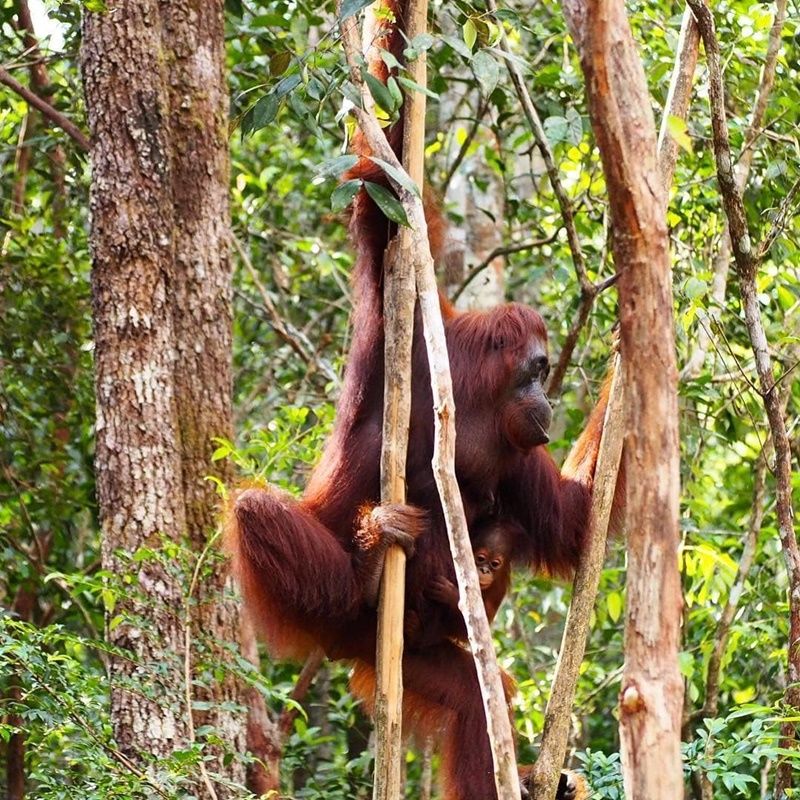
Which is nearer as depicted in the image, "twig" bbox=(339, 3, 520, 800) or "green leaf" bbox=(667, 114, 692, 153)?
"green leaf" bbox=(667, 114, 692, 153)

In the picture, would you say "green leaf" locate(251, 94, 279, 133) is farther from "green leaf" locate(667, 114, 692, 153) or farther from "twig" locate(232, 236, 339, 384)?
"twig" locate(232, 236, 339, 384)

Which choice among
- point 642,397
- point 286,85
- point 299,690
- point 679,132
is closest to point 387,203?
point 286,85

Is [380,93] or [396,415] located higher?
[380,93]

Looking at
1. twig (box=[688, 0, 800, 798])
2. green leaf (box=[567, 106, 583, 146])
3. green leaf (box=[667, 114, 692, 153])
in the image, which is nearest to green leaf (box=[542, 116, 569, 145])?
green leaf (box=[567, 106, 583, 146])

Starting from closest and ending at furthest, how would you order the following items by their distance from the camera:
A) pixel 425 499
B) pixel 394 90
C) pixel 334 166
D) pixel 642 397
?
pixel 642 397 < pixel 334 166 < pixel 394 90 < pixel 425 499

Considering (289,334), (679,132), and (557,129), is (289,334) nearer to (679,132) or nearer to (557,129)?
(557,129)

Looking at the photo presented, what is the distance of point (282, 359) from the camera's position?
22.7 ft

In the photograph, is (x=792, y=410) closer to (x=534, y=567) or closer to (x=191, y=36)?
(x=534, y=567)

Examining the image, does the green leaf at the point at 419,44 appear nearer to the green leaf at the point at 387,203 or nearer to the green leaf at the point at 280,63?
the green leaf at the point at 387,203

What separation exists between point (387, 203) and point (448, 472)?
0.75 m

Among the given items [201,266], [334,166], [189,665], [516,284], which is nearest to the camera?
[334,166]

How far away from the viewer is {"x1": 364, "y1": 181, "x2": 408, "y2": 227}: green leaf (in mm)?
3246

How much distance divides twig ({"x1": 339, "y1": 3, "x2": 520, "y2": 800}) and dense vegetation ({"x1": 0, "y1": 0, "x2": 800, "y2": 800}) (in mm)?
826

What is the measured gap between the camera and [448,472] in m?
3.01
